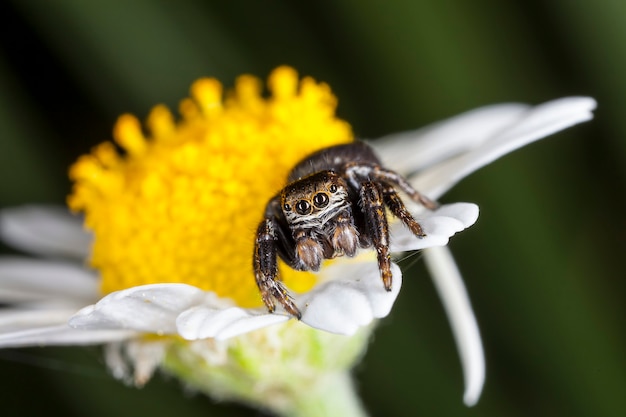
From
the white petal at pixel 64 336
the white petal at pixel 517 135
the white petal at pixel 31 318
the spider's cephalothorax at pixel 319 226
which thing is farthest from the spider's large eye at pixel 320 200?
the white petal at pixel 31 318

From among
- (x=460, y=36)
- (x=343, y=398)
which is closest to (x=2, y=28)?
(x=460, y=36)

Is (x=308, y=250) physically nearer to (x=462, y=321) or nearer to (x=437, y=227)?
(x=437, y=227)

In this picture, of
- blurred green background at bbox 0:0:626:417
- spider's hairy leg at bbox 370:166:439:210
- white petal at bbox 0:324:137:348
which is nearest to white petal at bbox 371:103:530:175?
blurred green background at bbox 0:0:626:417

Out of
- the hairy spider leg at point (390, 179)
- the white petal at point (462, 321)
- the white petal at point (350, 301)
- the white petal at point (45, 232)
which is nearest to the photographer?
the white petal at point (350, 301)

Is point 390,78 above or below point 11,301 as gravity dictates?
above

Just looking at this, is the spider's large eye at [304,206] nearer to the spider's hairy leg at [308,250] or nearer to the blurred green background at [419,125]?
the spider's hairy leg at [308,250]

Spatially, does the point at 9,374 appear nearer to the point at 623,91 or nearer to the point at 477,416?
the point at 477,416

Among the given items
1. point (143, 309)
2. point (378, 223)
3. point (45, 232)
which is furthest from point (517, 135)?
point (45, 232)
